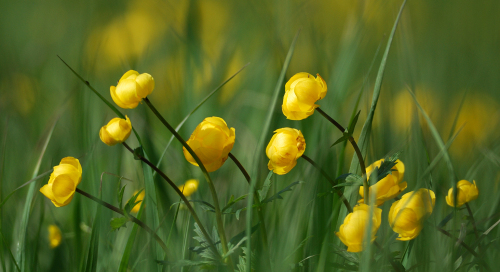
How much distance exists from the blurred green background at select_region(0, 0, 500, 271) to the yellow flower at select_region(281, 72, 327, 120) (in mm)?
85

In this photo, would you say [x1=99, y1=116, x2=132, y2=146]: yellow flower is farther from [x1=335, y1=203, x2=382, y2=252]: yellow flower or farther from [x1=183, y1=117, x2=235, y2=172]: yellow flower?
[x1=335, y1=203, x2=382, y2=252]: yellow flower

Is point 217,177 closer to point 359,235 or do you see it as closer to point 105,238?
point 105,238

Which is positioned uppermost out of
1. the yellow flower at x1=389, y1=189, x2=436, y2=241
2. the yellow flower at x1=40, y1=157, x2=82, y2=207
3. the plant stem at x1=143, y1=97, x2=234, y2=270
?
the yellow flower at x1=40, y1=157, x2=82, y2=207

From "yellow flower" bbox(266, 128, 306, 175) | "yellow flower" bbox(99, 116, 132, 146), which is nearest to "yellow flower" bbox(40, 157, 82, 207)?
"yellow flower" bbox(99, 116, 132, 146)

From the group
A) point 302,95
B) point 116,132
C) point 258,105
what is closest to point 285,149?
point 302,95

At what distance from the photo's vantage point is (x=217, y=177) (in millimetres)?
643

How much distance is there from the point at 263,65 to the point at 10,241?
595 mm

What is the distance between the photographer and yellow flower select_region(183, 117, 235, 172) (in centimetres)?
34

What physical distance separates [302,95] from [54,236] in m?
0.45

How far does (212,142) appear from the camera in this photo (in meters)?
0.33

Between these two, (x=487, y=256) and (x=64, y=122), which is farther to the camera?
(x=64, y=122)

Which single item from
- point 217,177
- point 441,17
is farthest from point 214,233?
point 441,17

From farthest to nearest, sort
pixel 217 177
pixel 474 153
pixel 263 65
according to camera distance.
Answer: pixel 263 65, pixel 217 177, pixel 474 153

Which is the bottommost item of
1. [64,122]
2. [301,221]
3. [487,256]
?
[487,256]
